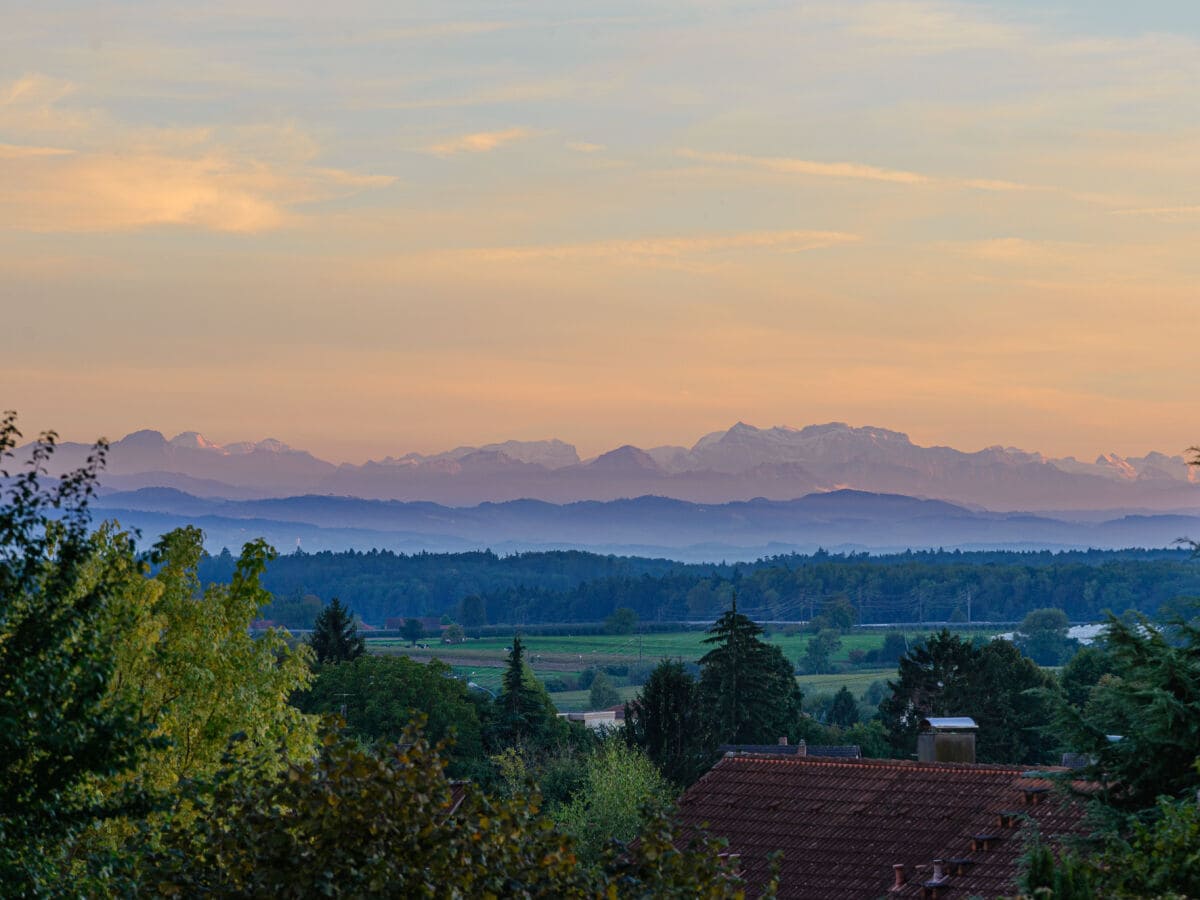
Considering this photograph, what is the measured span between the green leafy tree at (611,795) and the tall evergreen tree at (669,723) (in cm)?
587

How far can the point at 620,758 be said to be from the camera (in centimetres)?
8044

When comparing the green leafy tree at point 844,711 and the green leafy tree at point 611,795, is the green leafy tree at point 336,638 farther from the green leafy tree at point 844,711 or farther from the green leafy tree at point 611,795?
the green leafy tree at point 844,711

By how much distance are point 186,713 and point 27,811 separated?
7908mm

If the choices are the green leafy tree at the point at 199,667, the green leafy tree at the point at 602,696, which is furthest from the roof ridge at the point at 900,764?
the green leafy tree at the point at 602,696

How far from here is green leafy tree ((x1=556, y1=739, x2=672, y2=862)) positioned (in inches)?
2682

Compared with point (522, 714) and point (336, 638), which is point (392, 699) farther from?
point (336, 638)

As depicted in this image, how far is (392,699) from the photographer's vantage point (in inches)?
3543

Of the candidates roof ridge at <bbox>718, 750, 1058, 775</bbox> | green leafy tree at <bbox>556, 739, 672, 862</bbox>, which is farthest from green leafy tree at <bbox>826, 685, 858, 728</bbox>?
roof ridge at <bbox>718, 750, 1058, 775</bbox>

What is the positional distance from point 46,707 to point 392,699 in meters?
75.3

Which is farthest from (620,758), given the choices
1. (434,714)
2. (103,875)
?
(103,875)

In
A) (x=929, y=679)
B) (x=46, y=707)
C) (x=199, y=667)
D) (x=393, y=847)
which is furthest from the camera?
(x=929, y=679)

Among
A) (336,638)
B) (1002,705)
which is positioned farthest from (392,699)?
(1002,705)

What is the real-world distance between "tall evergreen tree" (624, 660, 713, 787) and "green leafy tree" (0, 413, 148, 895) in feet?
Result: 233

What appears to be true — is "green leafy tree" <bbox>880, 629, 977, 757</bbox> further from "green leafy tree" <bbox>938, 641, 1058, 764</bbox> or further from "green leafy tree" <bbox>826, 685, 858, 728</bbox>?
"green leafy tree" <bbox>826, 685, 858, 728</bbox>
